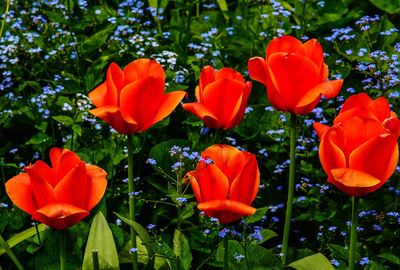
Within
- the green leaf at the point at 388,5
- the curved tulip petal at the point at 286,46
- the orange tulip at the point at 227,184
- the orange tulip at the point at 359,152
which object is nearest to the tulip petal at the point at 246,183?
the orange tulip at the point at 227,184

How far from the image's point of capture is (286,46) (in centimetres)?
200

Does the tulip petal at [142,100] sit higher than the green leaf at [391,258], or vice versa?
the tulip petal at [142,100]

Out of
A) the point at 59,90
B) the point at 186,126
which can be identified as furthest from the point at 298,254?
the point at 59,90

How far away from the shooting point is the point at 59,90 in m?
3.22

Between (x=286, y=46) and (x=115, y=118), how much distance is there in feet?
1.55

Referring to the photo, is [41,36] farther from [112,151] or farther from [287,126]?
[287,126]

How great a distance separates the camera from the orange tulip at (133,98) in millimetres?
1842

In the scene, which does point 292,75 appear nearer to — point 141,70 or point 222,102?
point 222,102

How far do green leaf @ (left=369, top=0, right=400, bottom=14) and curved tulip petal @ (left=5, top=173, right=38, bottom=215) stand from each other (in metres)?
2.78

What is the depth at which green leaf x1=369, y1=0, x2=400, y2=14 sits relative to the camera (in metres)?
4.06

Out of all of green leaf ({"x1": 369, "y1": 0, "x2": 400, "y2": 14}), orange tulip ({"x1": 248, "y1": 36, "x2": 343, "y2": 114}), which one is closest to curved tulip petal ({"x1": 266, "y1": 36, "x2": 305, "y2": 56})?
orange tulip ({"x1": 248, "y1": 36, "x2": 343, "y2": 114})

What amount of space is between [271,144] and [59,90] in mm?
884

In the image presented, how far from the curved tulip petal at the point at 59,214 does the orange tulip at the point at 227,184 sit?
259 millimetres

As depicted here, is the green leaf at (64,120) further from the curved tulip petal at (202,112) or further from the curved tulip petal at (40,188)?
the curved tulip petal at (40,188)
